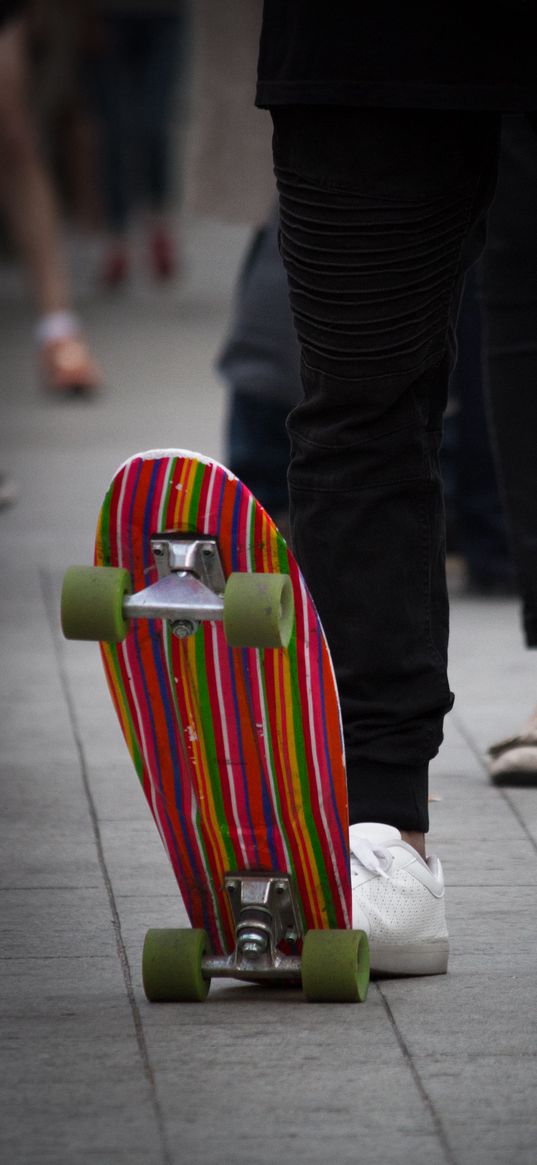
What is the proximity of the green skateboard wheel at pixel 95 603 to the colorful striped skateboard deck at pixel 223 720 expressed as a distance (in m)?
0.05

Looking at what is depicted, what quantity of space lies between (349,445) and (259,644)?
0.33m

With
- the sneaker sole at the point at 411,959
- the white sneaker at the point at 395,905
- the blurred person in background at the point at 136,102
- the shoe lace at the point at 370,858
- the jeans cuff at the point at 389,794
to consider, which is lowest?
the blurred person in background at the point at 136,102

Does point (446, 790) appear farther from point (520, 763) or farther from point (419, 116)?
point (419, 116)

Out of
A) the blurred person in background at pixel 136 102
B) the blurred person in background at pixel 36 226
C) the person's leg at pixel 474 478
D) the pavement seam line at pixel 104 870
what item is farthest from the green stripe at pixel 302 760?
the blurred person in background at pixel 136 102

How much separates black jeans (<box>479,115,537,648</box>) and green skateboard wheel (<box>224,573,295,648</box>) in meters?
1.10

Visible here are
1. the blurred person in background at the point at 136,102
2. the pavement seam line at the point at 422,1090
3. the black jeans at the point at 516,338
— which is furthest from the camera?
the blurred person in background at the point at 136,102

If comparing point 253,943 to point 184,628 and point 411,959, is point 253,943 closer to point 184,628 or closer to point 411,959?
point 411,959

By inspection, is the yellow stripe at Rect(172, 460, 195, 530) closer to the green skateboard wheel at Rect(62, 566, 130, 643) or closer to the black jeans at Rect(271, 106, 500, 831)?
the green skateboard wheel at Rect(62, 566, 130, 643)

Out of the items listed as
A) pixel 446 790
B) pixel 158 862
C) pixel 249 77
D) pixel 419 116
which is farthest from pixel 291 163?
pixel 249 77

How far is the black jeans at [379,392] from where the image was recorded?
200 cm

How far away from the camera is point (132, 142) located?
398 inches

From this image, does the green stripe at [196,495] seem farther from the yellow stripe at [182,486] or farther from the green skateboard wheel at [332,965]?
the green skateboard wheel at [332,965]

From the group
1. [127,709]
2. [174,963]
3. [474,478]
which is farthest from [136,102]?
[174,963]

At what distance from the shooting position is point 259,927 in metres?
1.98
